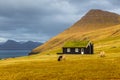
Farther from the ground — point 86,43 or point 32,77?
point 86,43

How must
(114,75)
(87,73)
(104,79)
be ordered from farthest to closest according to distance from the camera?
(87,73)
(114,75)
(104,79)

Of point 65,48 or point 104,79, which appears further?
point 65,48

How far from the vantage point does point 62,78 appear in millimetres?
41375

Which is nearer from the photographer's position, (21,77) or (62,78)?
(62,78)

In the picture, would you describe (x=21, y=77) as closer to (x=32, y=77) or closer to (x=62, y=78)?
(x=32, y=77)

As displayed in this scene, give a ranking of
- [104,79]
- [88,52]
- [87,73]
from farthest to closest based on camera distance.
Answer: [88,52], [87,73], [104,79]

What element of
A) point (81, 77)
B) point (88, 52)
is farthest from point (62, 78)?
point (88, 52)

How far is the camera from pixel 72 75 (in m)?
43.7

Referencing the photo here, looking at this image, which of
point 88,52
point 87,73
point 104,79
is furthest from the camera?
point 88,52

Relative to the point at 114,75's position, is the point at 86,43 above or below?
above

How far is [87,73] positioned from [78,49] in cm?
6979

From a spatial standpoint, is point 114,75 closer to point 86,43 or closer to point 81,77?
point 81,77

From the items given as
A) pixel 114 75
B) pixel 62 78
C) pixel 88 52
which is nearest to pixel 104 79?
pixel 114 75

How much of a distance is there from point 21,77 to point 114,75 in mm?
12733
